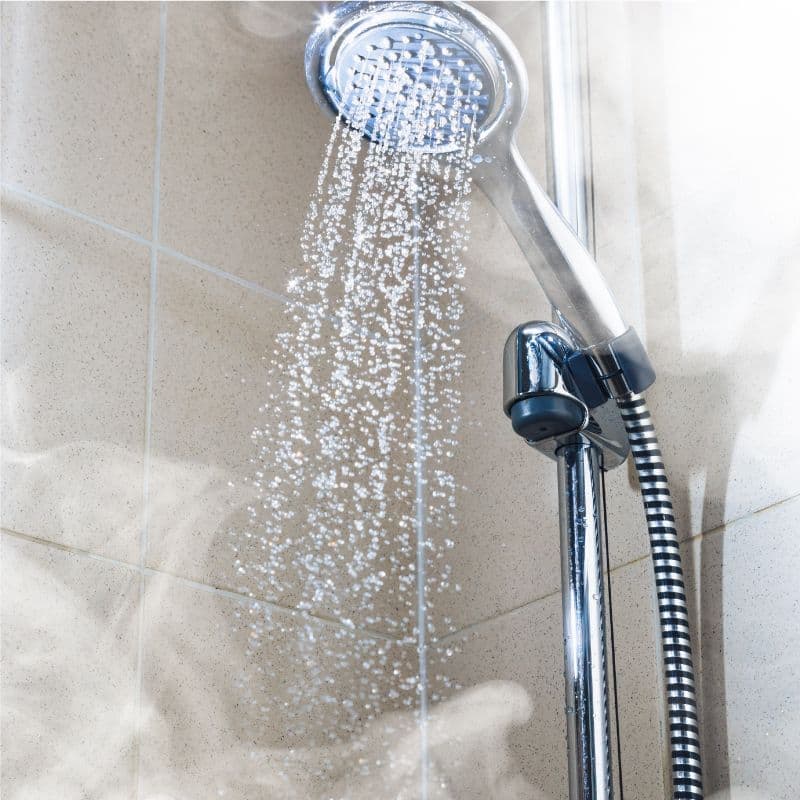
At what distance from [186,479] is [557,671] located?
0.36 metres

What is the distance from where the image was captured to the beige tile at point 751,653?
819 mm

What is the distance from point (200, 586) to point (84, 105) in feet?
1.45

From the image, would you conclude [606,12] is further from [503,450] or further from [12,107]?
[12,107]

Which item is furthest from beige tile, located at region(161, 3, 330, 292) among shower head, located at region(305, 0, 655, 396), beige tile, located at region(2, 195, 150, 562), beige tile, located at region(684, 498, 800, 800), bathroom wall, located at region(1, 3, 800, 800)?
beige tile, located at region(684, 498, 800, 800)

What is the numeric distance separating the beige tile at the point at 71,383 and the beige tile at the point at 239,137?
0.11 metres

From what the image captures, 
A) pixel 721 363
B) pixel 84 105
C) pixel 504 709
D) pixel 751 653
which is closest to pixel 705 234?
pixel 721 363

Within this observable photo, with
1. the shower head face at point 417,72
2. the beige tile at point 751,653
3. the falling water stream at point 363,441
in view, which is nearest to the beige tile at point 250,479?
the falling water stream at point 363,441

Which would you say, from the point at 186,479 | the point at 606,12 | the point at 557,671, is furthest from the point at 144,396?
the point at 606,12

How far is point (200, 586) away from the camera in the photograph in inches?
40.7

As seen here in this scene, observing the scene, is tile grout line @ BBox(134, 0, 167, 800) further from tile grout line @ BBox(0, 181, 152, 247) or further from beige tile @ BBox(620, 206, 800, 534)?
beige tile @ BBox(620, 206, 800, 534)

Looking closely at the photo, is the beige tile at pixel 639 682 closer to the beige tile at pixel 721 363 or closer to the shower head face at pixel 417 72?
the beige tile at pixel 721 363

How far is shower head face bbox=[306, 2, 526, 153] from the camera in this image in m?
0.88

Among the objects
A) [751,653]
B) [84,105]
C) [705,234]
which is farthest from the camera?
[84,105]

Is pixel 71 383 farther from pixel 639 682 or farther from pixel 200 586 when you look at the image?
pixel 639 682
